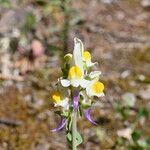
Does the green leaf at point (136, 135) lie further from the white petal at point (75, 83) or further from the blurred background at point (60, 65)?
the white petal at point (75, 83)

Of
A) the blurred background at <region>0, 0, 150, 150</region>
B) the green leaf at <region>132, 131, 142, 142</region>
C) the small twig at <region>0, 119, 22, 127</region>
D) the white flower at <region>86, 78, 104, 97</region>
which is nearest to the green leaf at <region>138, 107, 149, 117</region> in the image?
the blurred background at <region>0, 0, 150, 150</region>

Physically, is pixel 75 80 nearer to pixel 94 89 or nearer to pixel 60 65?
pixel 94 89

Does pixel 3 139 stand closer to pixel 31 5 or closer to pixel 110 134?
pixel 110 134

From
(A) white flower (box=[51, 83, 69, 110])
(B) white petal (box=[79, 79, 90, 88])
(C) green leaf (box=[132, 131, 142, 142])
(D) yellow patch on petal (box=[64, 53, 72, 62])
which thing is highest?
(D) yellow patch on petal (box=[64, 53, 72, 62])

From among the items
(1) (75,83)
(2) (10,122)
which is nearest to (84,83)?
(1) (75,83)

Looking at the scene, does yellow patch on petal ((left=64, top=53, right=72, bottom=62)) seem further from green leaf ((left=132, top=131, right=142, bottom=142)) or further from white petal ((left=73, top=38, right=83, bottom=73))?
green leaf ((left=132, top=131, right=142, bottom=142))

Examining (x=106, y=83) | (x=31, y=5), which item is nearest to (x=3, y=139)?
(x=106, y=83)
